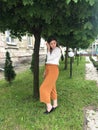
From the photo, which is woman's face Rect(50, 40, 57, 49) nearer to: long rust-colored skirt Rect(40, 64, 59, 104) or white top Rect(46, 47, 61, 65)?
white top Rect(46, 47, 61, 65)

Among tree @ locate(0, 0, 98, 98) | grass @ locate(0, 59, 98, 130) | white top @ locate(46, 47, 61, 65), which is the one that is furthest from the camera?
white top @ locate(46, 47, 61, 65)

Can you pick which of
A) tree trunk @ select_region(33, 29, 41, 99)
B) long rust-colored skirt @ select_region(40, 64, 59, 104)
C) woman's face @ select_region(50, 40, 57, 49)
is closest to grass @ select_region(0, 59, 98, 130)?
tree trunk @ select_region(33, 29, 41, 99)

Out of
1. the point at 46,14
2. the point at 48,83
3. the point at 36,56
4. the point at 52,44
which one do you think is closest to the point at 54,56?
the point at 52,44

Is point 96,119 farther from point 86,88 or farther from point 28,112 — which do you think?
point 86,88

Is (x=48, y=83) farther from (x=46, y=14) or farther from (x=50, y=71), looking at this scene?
(x=46, y=14)

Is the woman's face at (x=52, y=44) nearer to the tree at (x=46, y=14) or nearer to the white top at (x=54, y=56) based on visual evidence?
the white top at (x=54, y=56)

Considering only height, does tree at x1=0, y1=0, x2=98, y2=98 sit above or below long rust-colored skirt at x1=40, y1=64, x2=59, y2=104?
above

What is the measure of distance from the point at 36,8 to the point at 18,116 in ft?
8.28

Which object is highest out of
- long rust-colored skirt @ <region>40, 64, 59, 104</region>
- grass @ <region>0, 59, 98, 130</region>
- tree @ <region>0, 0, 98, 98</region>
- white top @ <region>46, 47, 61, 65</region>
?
tree @ <region>0, 0, 98, 98</region>

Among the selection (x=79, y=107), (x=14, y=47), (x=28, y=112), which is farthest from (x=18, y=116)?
(x=14, y=47)

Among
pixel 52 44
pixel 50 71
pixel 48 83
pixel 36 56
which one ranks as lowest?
pixel 48 83

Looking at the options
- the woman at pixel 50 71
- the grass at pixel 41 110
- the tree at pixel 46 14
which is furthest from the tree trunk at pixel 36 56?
the woman at pixel 50 71

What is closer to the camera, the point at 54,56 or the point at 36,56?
the point at 54,56

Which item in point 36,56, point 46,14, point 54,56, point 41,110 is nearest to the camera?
point 46,14
